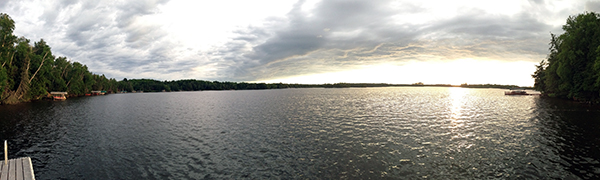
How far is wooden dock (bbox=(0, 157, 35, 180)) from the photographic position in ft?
49.2

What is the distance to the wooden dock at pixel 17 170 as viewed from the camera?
15.0 m

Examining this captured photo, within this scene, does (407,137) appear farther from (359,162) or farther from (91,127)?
(91,127)

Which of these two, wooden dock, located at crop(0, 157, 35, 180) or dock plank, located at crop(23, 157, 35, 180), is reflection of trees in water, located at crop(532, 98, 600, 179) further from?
wooden dock, located at crop(0, 157, 35, 180)

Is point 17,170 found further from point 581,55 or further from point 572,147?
point 581,55

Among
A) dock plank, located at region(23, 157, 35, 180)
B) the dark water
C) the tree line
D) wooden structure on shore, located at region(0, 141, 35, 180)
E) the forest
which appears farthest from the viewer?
the tree line

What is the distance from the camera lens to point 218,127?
130 feet

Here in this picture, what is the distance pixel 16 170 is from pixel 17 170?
64 mm

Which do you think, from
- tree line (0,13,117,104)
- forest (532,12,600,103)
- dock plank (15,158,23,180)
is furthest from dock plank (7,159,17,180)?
forest (532,12,600,103)

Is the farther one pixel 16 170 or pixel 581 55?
pixel 581 55

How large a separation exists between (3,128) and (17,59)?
8348 cm

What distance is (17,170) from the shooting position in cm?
1590

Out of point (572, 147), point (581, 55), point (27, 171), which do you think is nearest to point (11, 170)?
point (27, 171)

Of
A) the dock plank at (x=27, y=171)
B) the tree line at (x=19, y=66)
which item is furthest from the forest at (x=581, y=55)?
the tree line at (x=19, y=66)

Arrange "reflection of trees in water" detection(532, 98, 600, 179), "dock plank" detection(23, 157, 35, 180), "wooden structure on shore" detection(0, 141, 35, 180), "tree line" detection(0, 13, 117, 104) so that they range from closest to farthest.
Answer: "wooden structure on shore" detection(0, 141, 35, 180) → "dock plank" detection(23, 157, 35, 180) → "reflection of trees in water" detection(532, 98, 600, 179) → "tree line" detection(0, 13, 117, 104)
